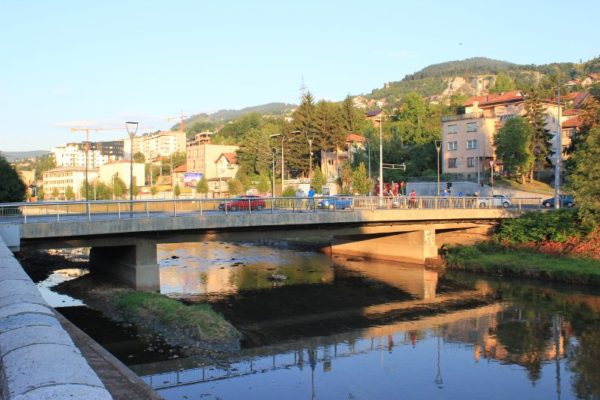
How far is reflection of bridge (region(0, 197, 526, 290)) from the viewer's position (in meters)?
29.9

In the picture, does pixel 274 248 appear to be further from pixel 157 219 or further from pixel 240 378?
pixel 240 378

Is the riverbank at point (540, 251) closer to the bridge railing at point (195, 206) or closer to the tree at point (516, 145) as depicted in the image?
the bridge railing at point (195, 206)

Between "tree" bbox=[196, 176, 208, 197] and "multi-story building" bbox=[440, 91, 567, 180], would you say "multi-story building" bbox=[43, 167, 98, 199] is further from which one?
"multi-story building" bbox=[440, 91, 567, 180]

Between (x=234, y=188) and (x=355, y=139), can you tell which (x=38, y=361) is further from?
(x=234, y=188)

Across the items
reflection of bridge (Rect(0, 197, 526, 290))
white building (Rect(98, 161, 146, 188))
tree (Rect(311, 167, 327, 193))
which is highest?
white building (Rect(98, 161, 146, 188))

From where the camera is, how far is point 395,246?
47375mm

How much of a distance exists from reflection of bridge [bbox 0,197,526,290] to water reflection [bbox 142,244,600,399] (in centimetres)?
321

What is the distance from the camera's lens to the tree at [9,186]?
6297cm

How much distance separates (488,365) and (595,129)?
25888 millimetres

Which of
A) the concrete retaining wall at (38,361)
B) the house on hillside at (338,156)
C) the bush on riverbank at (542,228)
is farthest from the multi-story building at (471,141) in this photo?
the concrete retaining wall at (38,361)

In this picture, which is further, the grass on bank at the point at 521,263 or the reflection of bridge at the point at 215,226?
the grass on bank at the point at 521,263

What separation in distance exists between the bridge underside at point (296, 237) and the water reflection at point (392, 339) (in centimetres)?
283

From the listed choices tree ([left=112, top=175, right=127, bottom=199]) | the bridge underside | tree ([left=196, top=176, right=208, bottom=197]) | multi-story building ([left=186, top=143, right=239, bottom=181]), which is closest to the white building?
multi-story building ([left=186, top=143, right=239, bottom=181])

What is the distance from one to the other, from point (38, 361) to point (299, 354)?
1782 cm
